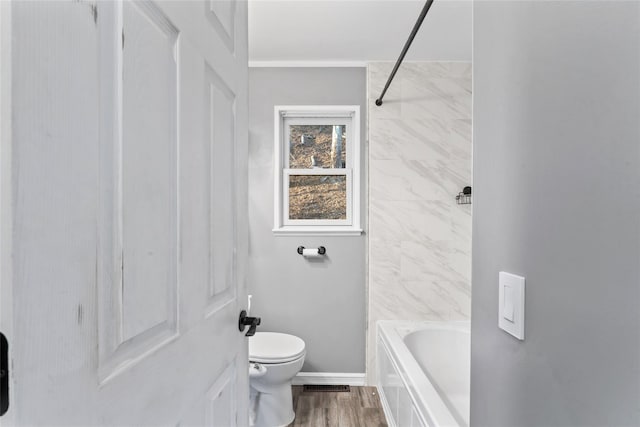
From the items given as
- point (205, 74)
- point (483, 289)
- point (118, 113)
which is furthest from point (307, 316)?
point (118, 113)

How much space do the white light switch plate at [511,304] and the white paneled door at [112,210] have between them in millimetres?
588

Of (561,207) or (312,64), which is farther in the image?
(312,64)

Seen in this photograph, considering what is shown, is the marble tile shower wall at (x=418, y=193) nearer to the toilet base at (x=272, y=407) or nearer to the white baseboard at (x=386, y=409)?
the white baseboard at (x=386, y=409)

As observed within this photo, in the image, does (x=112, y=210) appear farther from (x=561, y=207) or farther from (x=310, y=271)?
(x=310, y=271)

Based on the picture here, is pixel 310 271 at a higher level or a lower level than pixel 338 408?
higher

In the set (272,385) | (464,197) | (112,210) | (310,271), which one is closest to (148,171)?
(112,210)

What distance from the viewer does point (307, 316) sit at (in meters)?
2.56

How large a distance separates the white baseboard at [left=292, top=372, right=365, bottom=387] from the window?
1.13 metres

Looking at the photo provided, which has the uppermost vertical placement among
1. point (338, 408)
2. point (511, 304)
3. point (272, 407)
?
point (511, 304)

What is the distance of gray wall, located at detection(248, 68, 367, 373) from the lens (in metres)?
2.55

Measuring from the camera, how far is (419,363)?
226cm

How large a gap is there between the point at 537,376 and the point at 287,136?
2416mm

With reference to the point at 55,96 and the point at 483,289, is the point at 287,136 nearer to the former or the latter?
the point at 483,289

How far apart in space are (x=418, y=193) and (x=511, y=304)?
198cm
